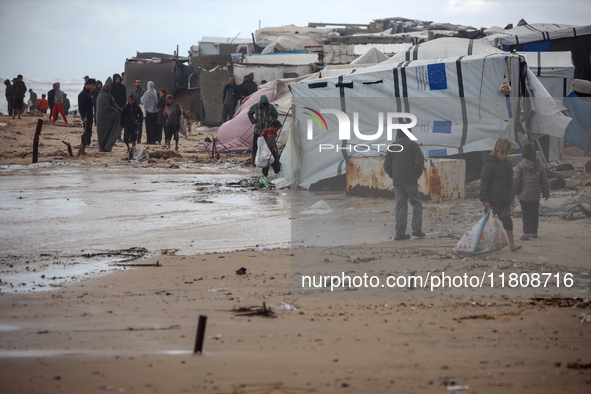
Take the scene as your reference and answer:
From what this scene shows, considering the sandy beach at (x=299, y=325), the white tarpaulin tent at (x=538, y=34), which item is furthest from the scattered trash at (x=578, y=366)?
the white tarpaulin tent at (x=538, y=34)

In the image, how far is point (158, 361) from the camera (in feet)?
12.0

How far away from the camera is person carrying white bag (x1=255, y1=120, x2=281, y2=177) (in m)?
12.9

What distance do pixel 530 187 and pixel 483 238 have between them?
1205mm

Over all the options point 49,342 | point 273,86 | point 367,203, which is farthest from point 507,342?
point 273,86

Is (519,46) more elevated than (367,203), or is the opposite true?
(519,46)

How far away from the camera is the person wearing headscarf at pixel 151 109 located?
19125 mm

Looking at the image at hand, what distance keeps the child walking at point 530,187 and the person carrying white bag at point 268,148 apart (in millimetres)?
6131

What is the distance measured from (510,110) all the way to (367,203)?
2662mm

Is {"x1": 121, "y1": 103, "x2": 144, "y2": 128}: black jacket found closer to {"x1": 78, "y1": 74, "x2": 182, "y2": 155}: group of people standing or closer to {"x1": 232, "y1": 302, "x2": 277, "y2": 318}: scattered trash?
{"x1": 78, "y1": 74, "x2": 182, "y2": 155}: group of people standing

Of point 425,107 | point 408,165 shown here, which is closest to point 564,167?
point 425,107

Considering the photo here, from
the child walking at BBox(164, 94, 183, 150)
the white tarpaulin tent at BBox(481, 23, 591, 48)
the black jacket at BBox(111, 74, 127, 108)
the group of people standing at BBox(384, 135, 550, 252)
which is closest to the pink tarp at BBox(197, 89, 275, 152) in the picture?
the child walking at BBox(164, 94, 183, 150)

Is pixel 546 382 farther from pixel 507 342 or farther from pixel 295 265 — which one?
pixel 295 265

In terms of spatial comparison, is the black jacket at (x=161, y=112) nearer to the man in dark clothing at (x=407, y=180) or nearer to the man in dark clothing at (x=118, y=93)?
the man in dark clothing at (x=118, y=93)

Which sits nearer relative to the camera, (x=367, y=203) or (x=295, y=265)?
(x=295, y=265)
